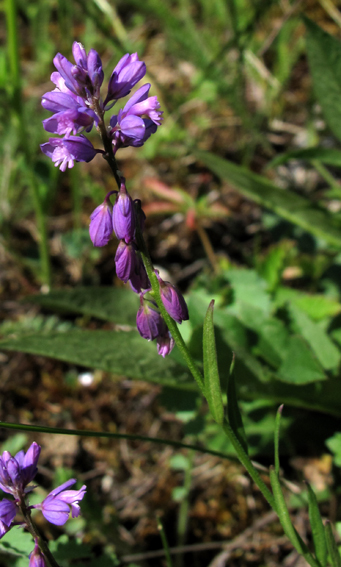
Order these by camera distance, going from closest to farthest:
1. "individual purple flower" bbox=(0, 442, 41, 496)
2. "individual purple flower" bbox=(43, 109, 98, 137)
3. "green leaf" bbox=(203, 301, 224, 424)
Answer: "individual purple flower" bbox=(43, 109, 98, 137) < "green leaf" bbox=(203, 301, 224, 424) < "individual purple flower" bbox=(0, 442, 41, 496)

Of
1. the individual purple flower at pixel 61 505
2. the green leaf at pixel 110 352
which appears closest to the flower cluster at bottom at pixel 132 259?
the individual purple flower at pixel 61 505

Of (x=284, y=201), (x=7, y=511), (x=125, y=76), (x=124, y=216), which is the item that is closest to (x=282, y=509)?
(x=7, y=511)

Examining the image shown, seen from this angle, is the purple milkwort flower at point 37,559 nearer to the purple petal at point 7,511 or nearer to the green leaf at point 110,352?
the purple petal at point 7,511

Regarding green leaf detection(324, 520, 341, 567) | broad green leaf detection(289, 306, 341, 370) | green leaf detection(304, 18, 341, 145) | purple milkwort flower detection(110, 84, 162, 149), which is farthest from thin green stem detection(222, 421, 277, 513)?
green leaf detection(304, 18, 341, 145)

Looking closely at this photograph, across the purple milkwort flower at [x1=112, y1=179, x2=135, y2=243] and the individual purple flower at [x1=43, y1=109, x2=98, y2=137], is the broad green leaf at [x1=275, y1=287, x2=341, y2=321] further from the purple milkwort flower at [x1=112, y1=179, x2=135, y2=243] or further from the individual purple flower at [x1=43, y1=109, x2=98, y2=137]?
the individual purple flower at [x1=43, y1=109, x2=98, y2=137]

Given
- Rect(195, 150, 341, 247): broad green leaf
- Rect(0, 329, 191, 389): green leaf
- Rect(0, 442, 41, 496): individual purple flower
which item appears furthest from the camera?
Rect(195, 150, 341, 247): broad green leaf

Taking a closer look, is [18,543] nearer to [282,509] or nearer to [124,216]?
[282,509]
